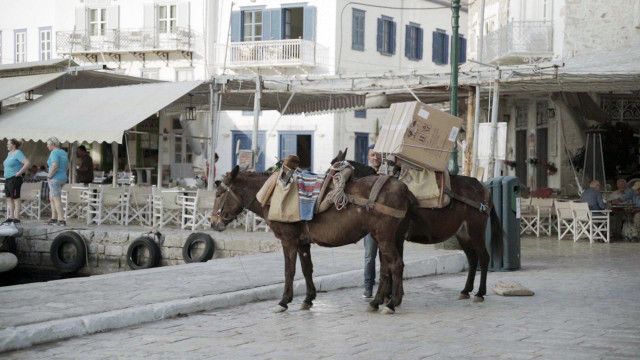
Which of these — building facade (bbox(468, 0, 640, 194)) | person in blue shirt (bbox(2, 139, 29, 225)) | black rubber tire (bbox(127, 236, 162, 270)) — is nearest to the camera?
black rubber tire (bbox(127, 236, 162, 270))

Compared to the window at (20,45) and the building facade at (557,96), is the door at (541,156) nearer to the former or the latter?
the building facade at (557,96)

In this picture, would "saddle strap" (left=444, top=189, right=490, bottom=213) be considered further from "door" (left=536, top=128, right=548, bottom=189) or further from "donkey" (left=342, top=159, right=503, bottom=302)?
"door" (left=536, top=128, right=548, bottom=189)

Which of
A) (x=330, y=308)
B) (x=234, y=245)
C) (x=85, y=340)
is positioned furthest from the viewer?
(x=234, y=245)

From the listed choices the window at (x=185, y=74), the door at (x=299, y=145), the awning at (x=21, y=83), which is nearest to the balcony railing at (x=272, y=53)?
the window at (x=185, y=74)

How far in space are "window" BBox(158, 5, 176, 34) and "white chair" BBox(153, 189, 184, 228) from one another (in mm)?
21849

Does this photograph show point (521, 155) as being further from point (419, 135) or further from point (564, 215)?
point (419, 135)

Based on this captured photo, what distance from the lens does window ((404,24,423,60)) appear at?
144 feet

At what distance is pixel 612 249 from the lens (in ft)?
60.7

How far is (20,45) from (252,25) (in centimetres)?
1283

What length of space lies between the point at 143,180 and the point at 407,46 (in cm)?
1678

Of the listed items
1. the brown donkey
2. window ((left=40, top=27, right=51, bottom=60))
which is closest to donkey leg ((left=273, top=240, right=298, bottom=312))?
the brown donkey

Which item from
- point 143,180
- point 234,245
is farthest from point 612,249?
point 143,180

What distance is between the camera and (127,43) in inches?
1700

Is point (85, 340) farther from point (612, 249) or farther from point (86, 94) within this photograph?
point (86, 94)
